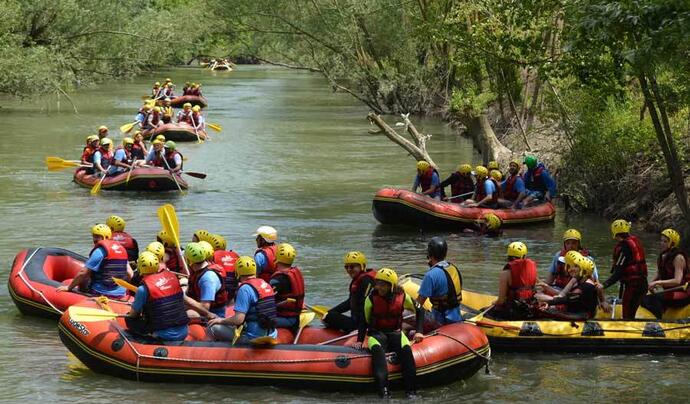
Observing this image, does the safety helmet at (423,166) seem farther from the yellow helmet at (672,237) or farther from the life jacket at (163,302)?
the life jacket at (163,302)

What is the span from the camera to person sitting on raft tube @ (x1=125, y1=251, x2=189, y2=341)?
9766 millimetres

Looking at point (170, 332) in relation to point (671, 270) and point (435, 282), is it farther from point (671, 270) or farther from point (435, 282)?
point (671, 270)

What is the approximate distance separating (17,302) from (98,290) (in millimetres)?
1173

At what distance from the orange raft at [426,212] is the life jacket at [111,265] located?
7.08 m

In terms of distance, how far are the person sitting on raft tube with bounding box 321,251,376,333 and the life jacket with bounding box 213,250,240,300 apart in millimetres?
1199

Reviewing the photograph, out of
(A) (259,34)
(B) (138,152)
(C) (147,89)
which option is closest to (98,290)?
(B) (138,152)

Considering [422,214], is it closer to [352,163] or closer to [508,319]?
[508,319]

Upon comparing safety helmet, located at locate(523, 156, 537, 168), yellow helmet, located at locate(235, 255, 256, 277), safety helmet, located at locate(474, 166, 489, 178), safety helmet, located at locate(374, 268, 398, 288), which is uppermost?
safety helmet, located at locate(523, 156, 537, 168)

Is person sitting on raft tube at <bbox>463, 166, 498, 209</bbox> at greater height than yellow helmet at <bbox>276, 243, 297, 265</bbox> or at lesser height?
greater

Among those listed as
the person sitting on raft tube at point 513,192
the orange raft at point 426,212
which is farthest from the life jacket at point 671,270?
the person sitting on raft tube at point 513,192

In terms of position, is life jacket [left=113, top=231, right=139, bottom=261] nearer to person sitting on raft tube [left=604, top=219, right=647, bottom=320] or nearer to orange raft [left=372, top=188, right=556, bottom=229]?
person sitting on raft tube [left=604, top=219, right=647, bottom=320]

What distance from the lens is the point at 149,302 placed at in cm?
981

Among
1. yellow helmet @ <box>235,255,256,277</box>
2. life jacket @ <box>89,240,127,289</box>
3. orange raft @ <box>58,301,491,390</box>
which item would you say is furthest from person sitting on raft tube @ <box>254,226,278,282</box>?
life jacket @ <box>89,240,127,289</box>

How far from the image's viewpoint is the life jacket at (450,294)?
1022 cm
